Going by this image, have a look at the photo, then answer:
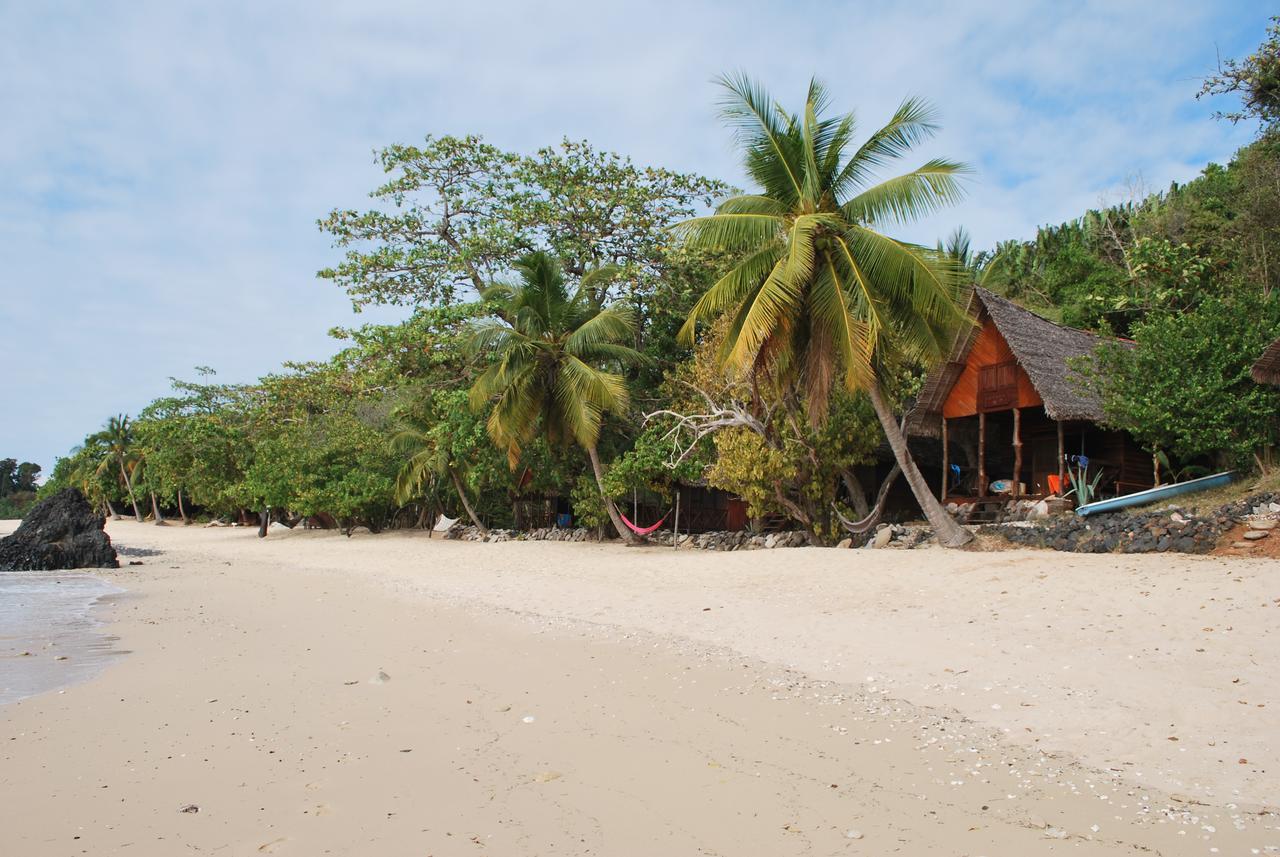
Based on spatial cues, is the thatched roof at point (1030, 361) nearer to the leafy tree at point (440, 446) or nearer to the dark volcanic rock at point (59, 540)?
the leafy tree at point (440, 446)

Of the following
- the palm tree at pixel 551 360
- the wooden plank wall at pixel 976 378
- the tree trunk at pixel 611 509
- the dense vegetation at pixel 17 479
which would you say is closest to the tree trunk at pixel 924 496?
the wooden plank wall at pixel 976 378

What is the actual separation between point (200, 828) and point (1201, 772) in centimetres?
473

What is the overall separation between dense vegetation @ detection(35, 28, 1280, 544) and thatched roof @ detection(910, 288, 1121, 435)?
559 millimetres

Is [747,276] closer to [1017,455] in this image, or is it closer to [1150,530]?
[1150,530]

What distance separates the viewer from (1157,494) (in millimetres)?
12633

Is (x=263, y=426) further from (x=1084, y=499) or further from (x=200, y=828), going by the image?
(x=200, y=828)

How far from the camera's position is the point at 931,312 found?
1138cm

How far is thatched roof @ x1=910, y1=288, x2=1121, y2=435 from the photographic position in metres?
13.9

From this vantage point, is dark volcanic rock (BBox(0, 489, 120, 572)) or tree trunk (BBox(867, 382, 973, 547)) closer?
tree trunk (BBox(867, 382, 973, 547))

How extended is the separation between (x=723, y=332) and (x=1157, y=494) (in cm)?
724

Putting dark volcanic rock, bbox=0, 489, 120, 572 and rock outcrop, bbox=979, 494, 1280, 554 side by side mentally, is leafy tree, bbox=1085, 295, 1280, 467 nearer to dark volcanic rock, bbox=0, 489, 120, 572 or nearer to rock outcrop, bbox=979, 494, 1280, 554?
rock outcrop, bbox=979, 494, 1280, 554

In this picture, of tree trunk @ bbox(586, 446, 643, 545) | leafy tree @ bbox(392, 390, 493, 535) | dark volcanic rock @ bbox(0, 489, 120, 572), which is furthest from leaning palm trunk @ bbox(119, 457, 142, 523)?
tree trunk @ bbox(586, 446, 643, 545)

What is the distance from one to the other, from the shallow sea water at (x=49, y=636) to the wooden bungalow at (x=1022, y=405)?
40.8 feet

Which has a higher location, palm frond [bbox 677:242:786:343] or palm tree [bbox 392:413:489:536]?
palm frond [bbox 677:242:786:343]
